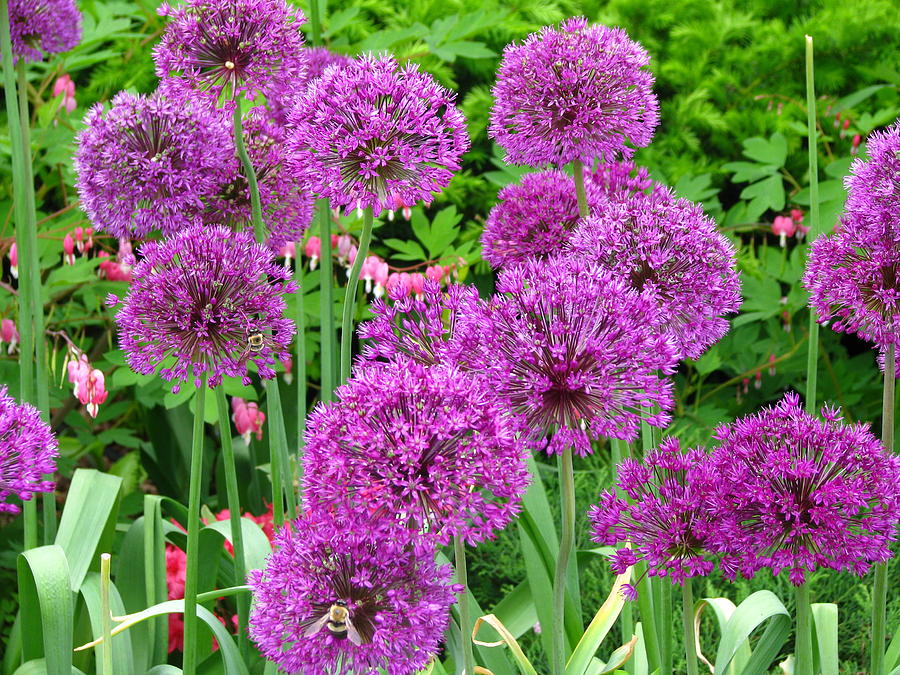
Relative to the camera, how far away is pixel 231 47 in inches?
99.2

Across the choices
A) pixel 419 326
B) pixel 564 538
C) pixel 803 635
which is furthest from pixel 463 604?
pixel 803 635

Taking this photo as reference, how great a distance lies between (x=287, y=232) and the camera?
9.17 feet

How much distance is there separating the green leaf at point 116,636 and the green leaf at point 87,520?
0.18 feet

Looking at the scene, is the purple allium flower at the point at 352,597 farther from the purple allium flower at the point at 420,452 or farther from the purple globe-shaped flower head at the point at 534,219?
the purple globe-shaped flower head at the point at 534,219

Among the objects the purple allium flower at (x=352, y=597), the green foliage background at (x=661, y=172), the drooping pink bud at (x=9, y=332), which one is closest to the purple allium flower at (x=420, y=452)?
the purple allium flower at (x=352, y=597)

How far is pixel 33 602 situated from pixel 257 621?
59.6 inches

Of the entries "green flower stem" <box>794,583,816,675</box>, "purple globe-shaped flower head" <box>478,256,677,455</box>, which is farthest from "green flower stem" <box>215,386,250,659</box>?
"green flower stem" <box>794,583,816,675</box>

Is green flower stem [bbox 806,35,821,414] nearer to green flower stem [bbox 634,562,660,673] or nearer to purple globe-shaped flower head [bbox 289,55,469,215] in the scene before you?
green flower stem [bbox 634,562,660,673]

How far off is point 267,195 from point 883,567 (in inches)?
69.1

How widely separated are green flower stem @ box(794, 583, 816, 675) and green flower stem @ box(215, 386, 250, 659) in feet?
4.28

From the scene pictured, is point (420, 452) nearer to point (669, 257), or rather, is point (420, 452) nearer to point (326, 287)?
point (669, 257)

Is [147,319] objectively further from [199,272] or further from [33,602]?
[33,602]

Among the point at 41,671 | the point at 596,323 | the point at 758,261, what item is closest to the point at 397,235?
the point at 758,261

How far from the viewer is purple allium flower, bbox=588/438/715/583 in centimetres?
191
